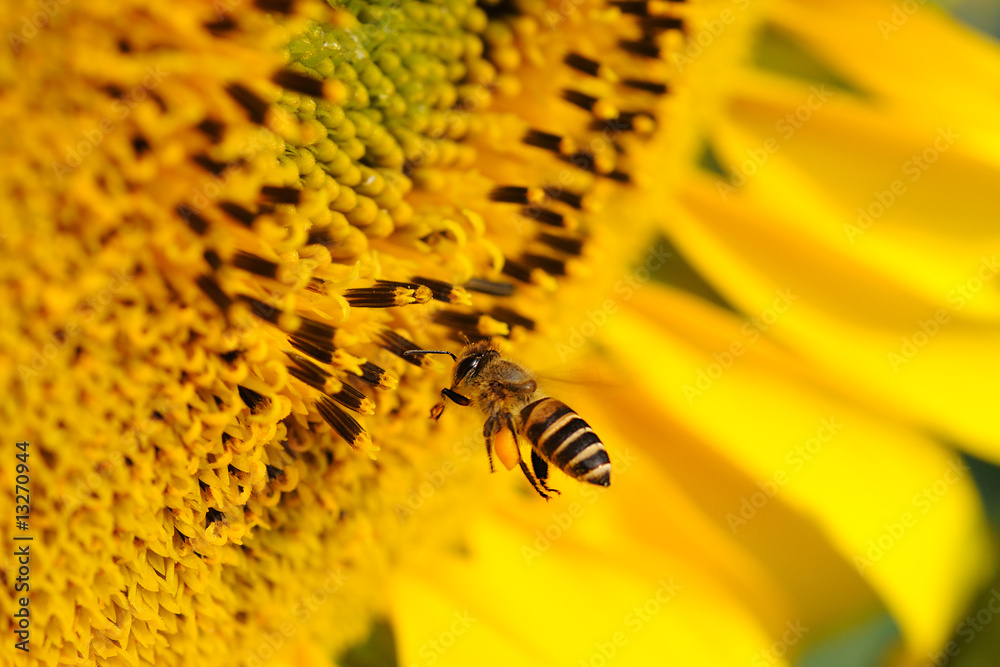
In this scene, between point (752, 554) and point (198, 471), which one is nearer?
point (198, 471)

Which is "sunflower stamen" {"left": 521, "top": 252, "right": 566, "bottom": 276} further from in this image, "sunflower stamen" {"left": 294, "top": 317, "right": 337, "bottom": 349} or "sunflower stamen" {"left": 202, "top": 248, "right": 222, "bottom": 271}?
"sunflower stamen" {"left": 202, "top": 248, "right": 222, "bottom": 271}

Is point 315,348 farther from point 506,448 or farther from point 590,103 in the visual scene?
point 590,103

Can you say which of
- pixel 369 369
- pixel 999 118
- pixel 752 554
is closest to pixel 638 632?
pixel 752 554

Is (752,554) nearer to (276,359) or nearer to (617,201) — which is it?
(617,201)

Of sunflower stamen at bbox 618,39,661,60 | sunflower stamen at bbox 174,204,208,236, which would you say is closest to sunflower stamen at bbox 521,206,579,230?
sunflower stamen at bbox 618,39,661,60

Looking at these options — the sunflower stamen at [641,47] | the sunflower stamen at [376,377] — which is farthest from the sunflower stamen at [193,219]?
the sunflower stamen at [641,47]

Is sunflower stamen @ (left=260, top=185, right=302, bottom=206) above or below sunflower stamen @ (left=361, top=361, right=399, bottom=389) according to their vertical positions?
above

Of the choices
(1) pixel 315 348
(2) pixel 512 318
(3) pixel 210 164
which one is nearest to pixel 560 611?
(2) pixel 512 318

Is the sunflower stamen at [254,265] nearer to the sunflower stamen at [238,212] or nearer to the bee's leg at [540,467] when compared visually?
the sunflower stamen at [238,212]
